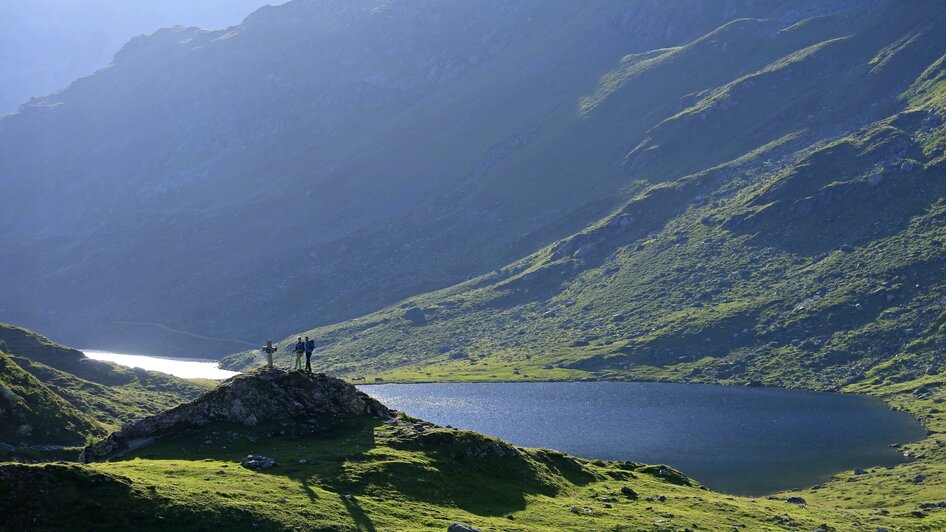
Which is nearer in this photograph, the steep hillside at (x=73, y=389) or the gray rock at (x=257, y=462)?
the gray rock at (x=257, y=462)

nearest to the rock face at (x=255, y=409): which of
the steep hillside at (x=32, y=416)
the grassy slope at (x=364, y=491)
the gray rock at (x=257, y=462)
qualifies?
the grassy slope at (x=364, y=491)

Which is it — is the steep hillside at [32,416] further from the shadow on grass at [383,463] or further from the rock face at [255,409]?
the shadow on grass at [383,463]

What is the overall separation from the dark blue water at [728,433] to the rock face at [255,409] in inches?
3012

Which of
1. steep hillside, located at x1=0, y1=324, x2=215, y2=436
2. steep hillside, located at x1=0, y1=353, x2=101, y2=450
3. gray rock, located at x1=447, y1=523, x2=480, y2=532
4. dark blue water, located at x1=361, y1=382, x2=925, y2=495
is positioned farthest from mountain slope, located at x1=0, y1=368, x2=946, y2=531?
dark blue water, located at x1=361, y1=382, x2=925, y2=495

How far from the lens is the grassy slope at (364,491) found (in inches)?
1467

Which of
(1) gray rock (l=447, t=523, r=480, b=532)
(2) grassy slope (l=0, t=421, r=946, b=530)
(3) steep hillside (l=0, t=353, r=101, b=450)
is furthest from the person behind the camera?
(3) steep hillside (l=0, t=353, r=101, b=450)

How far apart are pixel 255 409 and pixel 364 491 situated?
11.9m

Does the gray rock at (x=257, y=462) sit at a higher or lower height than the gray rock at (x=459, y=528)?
higher

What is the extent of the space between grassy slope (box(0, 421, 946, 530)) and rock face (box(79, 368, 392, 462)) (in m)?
1.36

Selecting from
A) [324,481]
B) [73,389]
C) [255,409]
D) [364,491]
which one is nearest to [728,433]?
[73,389]

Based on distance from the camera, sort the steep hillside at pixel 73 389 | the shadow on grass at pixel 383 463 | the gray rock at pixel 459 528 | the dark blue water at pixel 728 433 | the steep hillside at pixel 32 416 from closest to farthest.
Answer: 1. the gray rock at pixel 459 528
2. the shadow on grass at pixel 383 463
3. the steep hillside at pixel 32 416
4. the steep hillside at pixel 73 389
5. the dark blue water at pixel 728 433

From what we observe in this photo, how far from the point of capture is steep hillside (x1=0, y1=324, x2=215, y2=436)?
2859 inches

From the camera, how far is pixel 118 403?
11975cm

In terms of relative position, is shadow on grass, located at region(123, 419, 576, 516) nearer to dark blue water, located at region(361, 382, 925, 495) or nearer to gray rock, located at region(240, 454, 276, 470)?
gray rock, located at region(240, 454, 276, 470)
